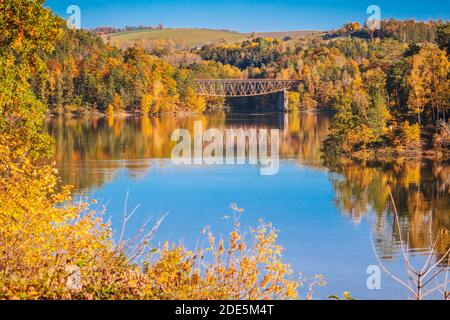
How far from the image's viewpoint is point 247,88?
9394 cm

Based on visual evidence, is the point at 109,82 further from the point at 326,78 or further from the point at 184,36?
the point at 184,36

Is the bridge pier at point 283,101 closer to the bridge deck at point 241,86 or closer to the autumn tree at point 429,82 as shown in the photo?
the bridge deck at point 241,86

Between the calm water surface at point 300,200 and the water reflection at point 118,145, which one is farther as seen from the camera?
the water reflection at point 118,145

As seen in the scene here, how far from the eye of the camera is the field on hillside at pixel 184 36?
145250mm

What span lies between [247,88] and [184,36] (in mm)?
62955

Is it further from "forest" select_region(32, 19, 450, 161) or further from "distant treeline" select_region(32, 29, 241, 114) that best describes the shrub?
"distant treeline" select_region(32, 29, 241, 114)

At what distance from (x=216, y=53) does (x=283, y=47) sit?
961cm

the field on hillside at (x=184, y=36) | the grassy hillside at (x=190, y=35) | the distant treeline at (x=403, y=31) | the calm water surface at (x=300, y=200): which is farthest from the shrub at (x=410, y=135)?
the field on hillside at (x=184, y=36)

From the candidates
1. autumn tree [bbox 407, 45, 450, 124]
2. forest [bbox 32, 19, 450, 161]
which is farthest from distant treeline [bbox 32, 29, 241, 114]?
autumn tree [bbox 407, 45, 450, 124]

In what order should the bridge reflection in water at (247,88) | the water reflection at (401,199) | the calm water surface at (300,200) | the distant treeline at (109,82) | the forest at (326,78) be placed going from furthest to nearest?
the bridge reflection in water at (247,88), the distant treeline at (109,82), the forest at (326,78), the water reflection at (401,199), the calm water surface at (300,200)

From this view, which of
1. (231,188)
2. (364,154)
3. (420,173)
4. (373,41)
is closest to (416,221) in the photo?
(231,188)

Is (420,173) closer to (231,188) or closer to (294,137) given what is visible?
(231,188)

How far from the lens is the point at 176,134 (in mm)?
49250

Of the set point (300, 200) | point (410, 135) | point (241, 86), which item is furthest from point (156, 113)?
point (300, 200)
